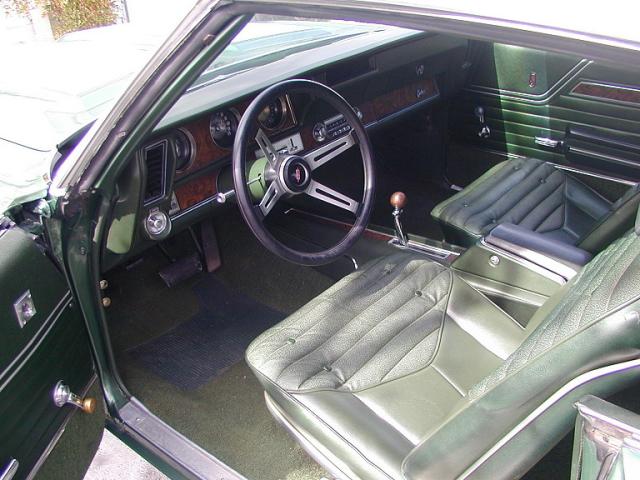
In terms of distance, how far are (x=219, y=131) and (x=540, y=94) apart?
1.63m

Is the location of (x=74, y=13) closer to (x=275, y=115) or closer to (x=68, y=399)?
(x=275, y=115)

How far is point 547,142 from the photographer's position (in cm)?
294

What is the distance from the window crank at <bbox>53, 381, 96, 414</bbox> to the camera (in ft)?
5.00

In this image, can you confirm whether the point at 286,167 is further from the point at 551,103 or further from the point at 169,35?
the point at 551,103

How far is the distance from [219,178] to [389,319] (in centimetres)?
81

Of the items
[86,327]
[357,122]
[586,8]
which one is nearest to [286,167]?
[357,122]

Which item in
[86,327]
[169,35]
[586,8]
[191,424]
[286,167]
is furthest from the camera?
[191,424]

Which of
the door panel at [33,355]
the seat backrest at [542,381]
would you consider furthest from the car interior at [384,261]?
the door panel at [33,355]

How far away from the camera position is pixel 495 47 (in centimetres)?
294

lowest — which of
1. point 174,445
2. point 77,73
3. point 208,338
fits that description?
point 208,338

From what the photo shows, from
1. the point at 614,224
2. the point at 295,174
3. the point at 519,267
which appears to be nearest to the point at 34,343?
the point at 295,174

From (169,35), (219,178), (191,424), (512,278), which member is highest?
(169,35)

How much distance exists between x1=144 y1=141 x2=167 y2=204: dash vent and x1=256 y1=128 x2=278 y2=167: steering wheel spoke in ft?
0.98

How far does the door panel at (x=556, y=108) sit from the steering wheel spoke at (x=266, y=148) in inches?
46.4
